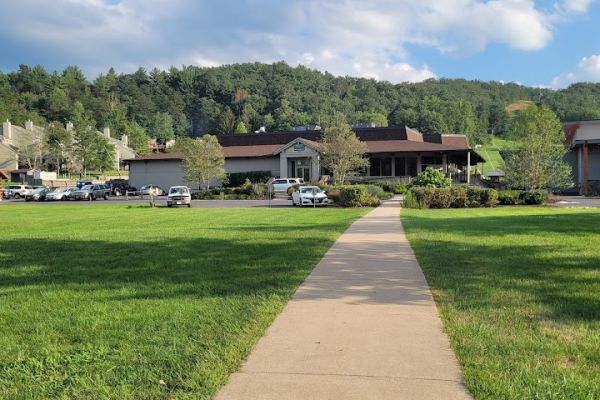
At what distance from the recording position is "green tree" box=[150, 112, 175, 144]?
144500 millimetres

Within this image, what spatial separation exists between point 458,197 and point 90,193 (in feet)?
127

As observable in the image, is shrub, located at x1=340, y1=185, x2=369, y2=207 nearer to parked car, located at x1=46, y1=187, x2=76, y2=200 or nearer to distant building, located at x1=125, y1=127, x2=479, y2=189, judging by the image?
distant building, located at x1=125, y1=127, x2=479, y2=189

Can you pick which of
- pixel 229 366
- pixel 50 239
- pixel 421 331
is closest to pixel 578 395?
pixel 421 331

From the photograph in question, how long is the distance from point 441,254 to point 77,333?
291 inches

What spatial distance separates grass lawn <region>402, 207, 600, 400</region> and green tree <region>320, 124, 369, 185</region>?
39.2 metres

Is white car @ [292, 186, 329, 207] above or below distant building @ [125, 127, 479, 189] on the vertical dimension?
below

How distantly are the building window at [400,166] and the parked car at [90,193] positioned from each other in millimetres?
32025

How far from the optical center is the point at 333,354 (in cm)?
493

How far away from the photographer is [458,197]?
31234 mm

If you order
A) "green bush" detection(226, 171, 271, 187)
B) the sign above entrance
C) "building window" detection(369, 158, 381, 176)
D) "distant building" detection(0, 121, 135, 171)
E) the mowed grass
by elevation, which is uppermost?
"distant building" detection(0, 121, 135, 171)

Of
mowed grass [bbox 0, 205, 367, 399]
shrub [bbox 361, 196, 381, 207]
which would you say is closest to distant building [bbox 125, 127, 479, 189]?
shrub [bbox 361, 196, 381, 207]

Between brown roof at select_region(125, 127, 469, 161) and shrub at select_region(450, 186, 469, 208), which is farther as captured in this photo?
brown roof at select_region(125, 127, 469, 161)

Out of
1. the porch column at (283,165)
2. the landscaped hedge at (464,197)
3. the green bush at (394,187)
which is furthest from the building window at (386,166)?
the landscaped hedge at (464,197)

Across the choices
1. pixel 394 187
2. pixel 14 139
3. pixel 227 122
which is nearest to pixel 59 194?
pixel 394 187
